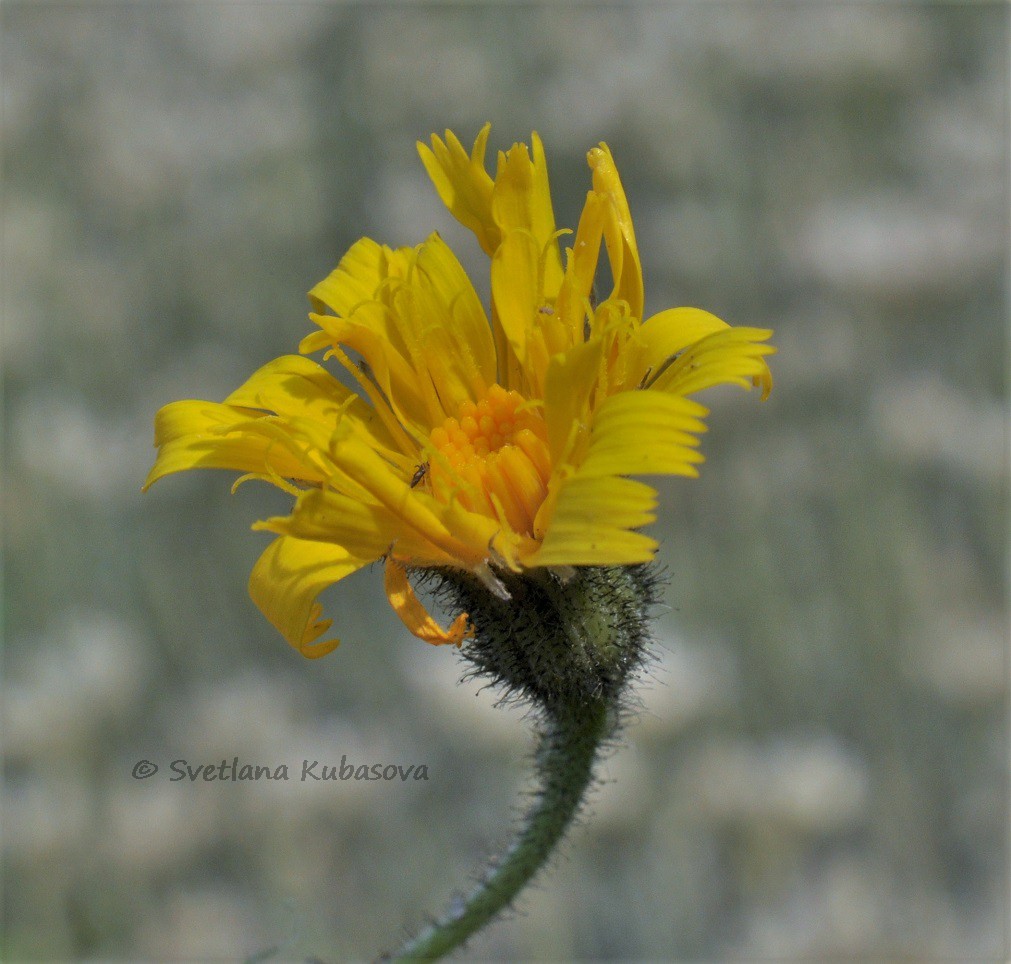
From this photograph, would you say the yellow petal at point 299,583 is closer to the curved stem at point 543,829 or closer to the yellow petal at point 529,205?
the curved stem at point 543,829

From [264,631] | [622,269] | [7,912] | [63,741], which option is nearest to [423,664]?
[264,631]

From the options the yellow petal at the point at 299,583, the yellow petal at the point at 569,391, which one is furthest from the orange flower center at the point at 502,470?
the yellow petal at the point at 299,583

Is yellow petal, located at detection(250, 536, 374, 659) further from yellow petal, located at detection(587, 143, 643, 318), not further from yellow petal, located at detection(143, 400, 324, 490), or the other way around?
yellow petal, located at detection(587, 143, 643, 318)

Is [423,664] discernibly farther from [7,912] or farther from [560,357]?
[560,357]

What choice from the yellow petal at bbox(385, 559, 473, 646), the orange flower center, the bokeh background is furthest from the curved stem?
the bokeh background

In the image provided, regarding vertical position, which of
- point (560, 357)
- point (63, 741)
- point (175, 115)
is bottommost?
point (63, 741)

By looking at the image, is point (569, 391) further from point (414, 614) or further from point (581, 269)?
point (414, 614)
